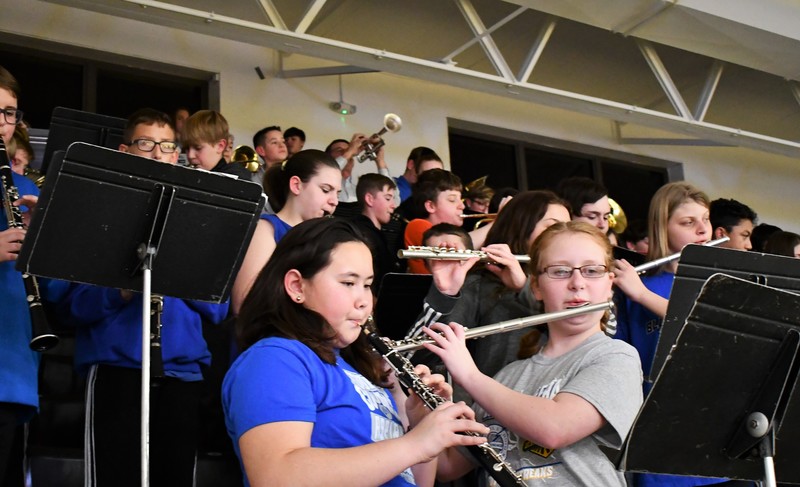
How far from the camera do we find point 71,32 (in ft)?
19.4

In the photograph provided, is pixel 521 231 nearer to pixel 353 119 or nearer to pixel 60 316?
pixel 60 316

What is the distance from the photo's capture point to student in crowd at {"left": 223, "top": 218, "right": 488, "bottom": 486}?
1.74 metres

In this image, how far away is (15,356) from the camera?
2.47m

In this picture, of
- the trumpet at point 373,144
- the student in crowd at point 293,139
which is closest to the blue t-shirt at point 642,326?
the trumpet at point 373,144

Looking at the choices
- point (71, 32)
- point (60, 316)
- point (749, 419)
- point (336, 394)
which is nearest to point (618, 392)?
point (749, 419)

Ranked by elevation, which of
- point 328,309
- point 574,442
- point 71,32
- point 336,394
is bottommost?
point 574,442

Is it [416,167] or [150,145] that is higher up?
[416,167]

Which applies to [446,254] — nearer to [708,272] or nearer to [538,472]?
[708,272]

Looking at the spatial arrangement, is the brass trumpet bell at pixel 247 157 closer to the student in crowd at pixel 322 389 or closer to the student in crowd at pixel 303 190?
the student in crowd at pixel 303 190

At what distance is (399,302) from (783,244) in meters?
2.78

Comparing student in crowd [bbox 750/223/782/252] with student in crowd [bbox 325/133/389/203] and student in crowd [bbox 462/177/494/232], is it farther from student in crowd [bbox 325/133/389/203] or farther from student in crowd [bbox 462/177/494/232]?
student in crowd [bbox 325/133/389/203]

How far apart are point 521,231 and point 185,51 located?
3741 millimetres

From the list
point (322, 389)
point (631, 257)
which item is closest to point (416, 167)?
point (631, 257)

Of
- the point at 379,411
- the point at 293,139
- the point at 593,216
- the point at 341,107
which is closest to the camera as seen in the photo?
the point at 379,411
